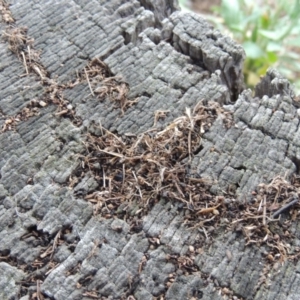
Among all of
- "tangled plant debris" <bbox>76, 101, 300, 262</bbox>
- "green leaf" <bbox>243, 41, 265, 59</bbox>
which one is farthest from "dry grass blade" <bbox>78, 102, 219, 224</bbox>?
"green leaf" <bbox>243, 41, 265, 59</bbox>

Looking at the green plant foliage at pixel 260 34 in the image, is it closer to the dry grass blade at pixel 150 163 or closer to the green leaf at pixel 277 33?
the green leaf at pixel 277 33

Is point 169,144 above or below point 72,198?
above

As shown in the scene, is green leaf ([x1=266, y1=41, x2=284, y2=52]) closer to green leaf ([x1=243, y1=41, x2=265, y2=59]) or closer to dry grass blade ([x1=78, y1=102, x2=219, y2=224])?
green leaf ([x1=243, y1=41, x2=265, y2=59])

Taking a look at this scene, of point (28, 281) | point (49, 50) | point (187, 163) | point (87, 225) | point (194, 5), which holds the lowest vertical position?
point (194, 5)

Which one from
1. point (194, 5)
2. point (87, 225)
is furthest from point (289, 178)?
point (194, 5)

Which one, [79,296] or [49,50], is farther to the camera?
[49,50]

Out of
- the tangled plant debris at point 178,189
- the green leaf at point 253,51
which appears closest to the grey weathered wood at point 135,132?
the tangled plant debris at point 178,189

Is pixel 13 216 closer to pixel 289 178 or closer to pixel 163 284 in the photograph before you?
pixel 163 284
